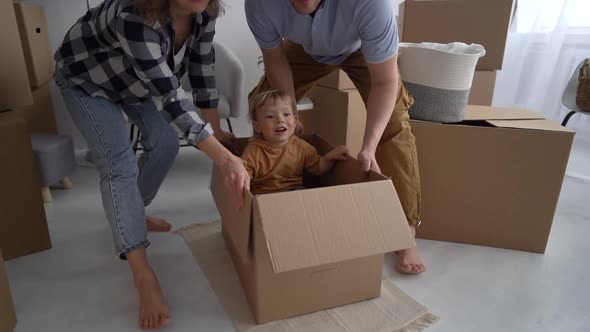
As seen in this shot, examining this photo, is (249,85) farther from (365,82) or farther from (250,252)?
(250,252)

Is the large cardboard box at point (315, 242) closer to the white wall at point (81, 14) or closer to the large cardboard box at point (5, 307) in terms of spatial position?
the large cardboard box at point (5, 307)

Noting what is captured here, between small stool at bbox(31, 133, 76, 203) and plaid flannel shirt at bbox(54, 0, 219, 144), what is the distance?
0.58 meters

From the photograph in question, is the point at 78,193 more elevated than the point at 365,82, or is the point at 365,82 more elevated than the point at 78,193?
the point at 365,82

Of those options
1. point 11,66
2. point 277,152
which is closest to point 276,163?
point 277,152

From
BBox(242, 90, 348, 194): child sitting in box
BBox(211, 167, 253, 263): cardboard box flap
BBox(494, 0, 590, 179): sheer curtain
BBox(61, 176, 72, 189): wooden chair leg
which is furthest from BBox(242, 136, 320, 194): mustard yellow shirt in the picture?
BBox(494, 0, 590, 179): sheer curtain

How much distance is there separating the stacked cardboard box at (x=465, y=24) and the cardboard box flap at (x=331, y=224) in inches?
43.9

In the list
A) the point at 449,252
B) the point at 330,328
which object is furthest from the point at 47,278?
the point at 449,252

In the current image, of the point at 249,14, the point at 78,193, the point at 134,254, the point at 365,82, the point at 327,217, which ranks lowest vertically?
the point at 78,193

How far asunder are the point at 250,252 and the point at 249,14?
2.19ft

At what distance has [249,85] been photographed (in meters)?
2.53

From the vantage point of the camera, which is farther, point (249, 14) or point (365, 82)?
point (365, 82)

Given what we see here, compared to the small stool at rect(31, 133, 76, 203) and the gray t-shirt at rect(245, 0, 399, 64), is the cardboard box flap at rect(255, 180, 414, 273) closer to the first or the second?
the gray t-shirt at rect(245, 0, 399, 64)

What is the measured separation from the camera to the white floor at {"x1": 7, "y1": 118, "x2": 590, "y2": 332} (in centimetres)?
107

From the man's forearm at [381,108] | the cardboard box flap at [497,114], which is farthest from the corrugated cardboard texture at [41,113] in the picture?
the cardboard box flap at [497,114]
